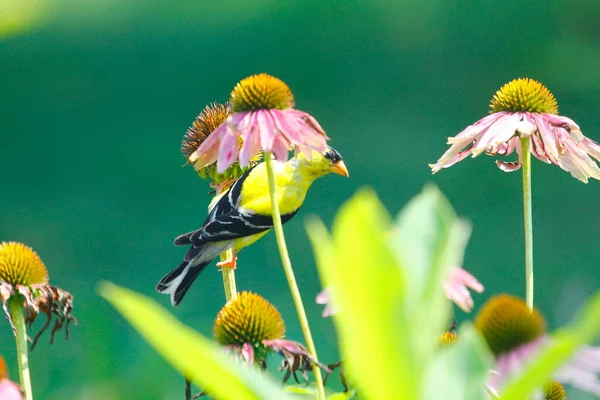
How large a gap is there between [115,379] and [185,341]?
1.22 meters

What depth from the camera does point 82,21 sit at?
1711 mm

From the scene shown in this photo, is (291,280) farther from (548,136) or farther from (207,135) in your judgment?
(207,135)

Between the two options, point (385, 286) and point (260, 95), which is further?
point (260, 95)

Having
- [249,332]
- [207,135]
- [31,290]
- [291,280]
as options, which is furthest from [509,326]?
[207,135]

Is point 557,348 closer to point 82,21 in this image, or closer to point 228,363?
point 228,363

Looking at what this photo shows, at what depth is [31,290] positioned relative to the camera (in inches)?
27.6

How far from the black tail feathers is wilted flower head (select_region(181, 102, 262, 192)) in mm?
92

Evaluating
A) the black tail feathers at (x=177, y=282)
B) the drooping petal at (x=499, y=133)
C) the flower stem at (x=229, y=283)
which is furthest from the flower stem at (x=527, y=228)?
the black tail feathers at (x=177, y=282)

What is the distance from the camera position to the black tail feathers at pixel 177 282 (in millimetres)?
857

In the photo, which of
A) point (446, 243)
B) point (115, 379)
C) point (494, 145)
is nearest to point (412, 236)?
point (446, 243)

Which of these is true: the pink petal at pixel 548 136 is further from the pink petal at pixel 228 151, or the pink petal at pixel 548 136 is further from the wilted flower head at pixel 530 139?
the pink petal at pixel 228 151

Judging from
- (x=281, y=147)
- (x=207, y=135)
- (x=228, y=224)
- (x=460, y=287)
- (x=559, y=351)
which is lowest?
(x=559, y=351)

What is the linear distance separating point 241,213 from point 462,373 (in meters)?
0.70

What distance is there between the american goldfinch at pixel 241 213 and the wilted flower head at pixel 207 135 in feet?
0.05
